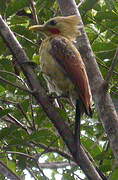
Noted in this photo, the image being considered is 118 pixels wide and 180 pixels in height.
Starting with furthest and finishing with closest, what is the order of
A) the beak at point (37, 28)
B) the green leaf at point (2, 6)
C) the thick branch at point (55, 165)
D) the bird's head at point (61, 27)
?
the thick branch at point (55, 165) < the bird's head at point (61, 27) < the beak at point (37, 28) < the green leaf at point (2, 6)

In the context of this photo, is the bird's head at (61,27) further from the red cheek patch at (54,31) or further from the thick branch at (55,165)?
the thick branch at (55,165)

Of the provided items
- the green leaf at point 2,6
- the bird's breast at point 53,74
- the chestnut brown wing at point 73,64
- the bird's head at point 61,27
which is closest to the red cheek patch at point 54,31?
the bird's head at point 61,27

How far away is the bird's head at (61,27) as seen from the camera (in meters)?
4.12

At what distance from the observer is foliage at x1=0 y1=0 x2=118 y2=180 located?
3516 millimetres

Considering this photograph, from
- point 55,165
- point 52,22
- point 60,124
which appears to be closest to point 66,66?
point 52,22

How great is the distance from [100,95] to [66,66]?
71 cm

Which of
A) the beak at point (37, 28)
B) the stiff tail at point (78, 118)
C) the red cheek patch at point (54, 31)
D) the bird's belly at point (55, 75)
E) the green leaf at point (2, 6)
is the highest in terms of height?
the green leaf at point (2, 6)

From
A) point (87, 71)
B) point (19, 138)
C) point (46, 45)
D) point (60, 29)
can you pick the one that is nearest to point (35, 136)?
point (19, 138)

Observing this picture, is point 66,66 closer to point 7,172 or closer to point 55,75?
point 55,75

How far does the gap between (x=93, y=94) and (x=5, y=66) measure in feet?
3.05

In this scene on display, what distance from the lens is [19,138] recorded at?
350 cm

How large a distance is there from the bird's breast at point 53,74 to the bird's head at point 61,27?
0.26m

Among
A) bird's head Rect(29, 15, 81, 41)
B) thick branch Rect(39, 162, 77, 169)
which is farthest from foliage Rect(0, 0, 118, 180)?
thick branch Rect(39, 162, 77, 169)

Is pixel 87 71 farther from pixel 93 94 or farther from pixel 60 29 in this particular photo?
pixel 60 29
